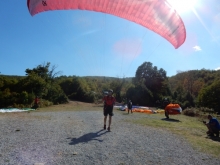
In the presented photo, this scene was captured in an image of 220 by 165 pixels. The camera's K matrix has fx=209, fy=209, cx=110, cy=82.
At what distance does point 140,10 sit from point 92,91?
31205mm

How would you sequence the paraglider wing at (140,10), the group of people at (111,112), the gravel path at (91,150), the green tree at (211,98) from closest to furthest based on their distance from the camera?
the gravel path at (91,150) < the paraglider wing at (140,10) < the group of people at (111,112) < the green tree at (211,98)

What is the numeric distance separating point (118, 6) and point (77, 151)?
16.2 ft

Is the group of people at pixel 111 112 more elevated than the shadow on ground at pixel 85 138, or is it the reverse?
the group of people at pixel 111 112

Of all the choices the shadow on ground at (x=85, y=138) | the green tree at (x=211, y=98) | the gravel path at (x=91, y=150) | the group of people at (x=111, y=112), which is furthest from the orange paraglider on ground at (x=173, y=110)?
the green tree at (x=211, y=98)

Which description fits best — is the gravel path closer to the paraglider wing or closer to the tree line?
the paraglider wing

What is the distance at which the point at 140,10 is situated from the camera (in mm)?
7027

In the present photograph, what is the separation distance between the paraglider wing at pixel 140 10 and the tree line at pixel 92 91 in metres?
11.3

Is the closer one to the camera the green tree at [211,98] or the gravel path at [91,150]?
the gravel path at [91,150]

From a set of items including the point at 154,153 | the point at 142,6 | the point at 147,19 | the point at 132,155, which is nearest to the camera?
the point at 132,155

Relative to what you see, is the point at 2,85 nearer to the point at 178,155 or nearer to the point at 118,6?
the point at 118,6

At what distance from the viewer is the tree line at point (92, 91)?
19.4 metres

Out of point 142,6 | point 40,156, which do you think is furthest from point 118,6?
point 40,156

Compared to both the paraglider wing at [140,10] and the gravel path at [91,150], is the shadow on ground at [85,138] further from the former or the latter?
the paraglider wing at [140,10]

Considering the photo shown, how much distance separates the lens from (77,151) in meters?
4.62
